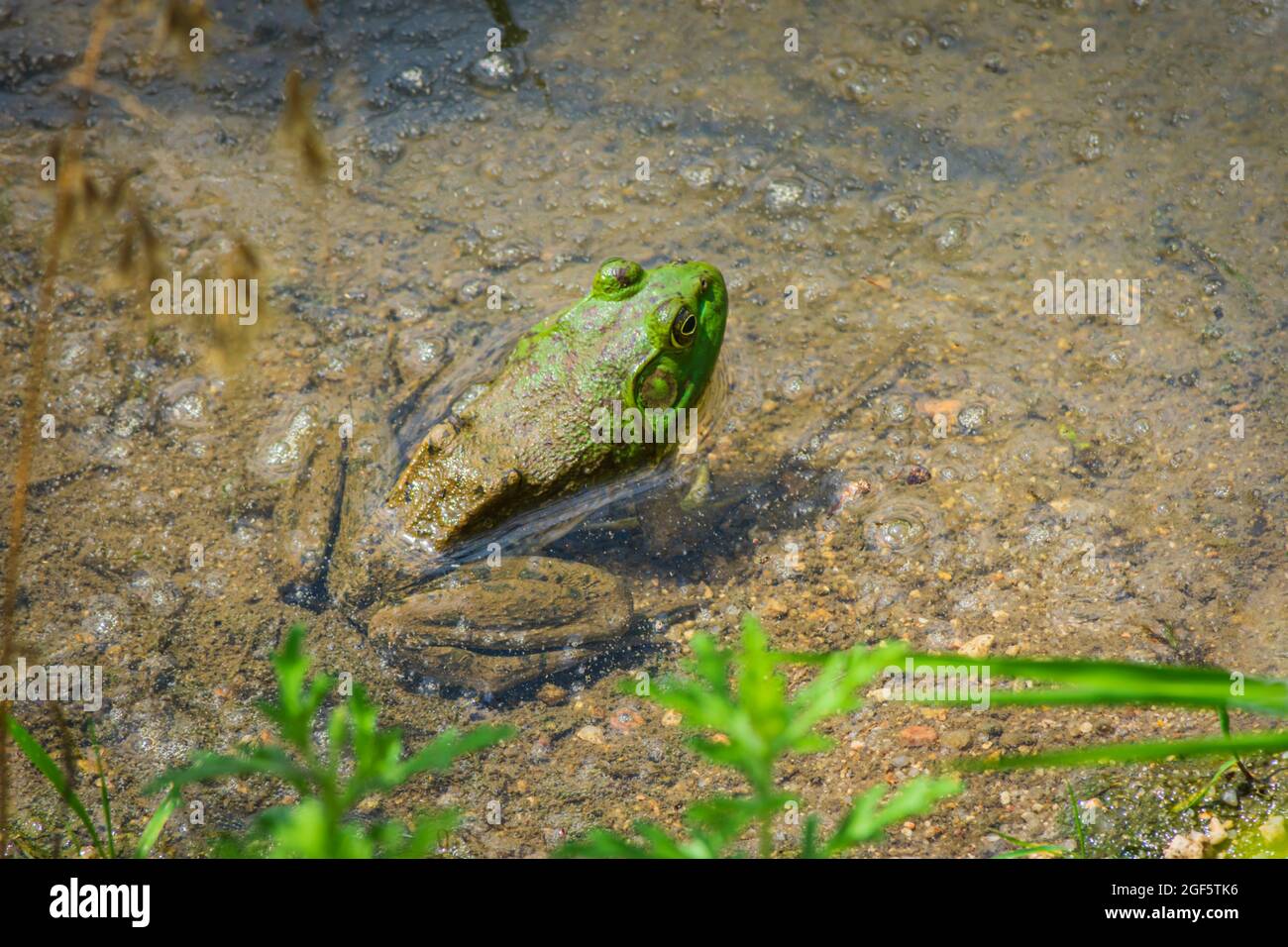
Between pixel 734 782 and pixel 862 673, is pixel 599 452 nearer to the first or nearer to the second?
pixel 734 782

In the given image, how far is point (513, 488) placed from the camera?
464 centimetres

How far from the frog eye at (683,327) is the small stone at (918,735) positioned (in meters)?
2.01

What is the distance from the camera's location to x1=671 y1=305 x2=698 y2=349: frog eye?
4746 millimetres

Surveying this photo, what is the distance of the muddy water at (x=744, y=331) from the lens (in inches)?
154

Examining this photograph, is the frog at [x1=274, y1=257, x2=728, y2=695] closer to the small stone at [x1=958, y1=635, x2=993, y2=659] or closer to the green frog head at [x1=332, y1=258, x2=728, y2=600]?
the green frog head at [x1=332, y1=258, x2=728, y2=600]

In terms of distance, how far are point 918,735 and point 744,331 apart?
2353 mm

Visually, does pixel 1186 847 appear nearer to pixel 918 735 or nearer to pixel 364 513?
pixel 918 735

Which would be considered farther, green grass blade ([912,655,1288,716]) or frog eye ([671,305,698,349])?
frog eye ([671,305,698,349])

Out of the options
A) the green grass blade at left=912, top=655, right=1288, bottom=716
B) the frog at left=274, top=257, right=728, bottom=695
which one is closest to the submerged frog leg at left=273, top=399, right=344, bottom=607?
the frog at left=274, top=257, right=728, bottom=695

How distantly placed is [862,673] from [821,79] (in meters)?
4.97

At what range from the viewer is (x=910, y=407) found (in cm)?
489

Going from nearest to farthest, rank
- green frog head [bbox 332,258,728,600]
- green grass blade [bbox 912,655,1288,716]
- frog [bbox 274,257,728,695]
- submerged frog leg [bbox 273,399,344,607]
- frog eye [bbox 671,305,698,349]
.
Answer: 1. green grass blade [bbox 912,655,1288,716]
2. frog [bbox 274,257,728,695]
3. submerged frog leg [bbox 273,399,344,607]
4. green frog head [bbox 332,258,728,600]
5. frog eye [bbox 671,305,698,349]

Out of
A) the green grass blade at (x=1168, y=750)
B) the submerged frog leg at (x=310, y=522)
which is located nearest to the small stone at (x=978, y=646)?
the green grass blade at (x=1168, y=750)
